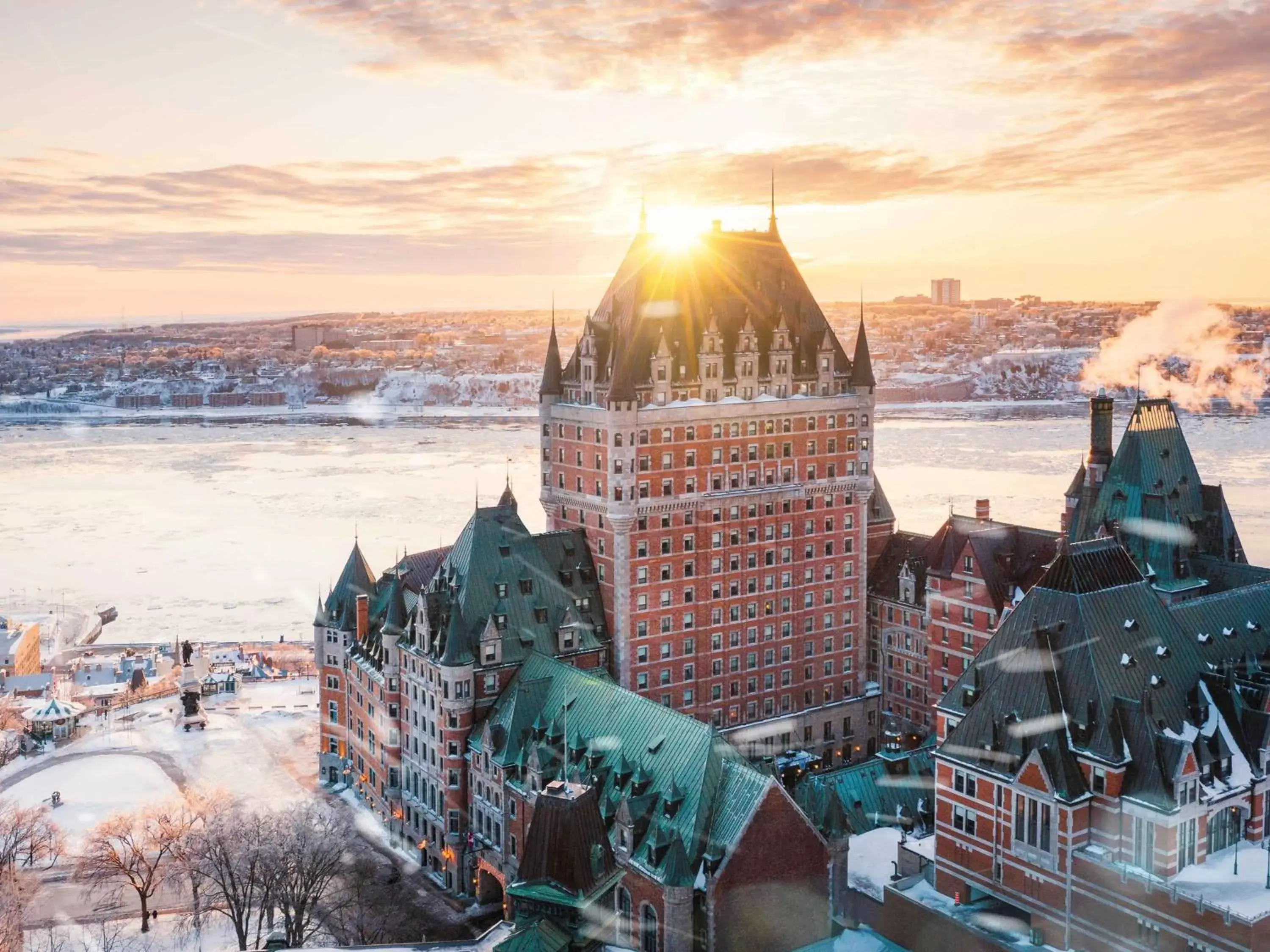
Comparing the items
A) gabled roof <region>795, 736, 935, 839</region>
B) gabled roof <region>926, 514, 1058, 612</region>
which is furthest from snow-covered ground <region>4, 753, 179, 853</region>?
gabled roof <region>926, 514, 1058, 612</region>

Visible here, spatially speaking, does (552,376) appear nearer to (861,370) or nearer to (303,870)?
(861,370)

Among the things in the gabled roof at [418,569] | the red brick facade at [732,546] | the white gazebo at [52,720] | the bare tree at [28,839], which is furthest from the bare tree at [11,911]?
the red brick facade at [732,546]

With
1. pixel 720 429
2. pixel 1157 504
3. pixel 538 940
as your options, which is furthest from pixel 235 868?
pixel 1157 504

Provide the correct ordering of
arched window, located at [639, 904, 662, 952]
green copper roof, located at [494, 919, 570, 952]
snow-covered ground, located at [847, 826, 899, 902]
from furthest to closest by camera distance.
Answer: snow-covered ground, located at [847, 826, 899, 902] → arched window, located at [639, 904, 662, 952] → green copper roof, located at [494, 919, 570, 952]

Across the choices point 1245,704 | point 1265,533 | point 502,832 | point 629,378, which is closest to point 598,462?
point 629,378

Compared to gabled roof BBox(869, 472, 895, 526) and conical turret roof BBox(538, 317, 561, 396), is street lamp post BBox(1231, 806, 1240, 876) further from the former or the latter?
conical turret roof BBox(538, 317, 561, 396)

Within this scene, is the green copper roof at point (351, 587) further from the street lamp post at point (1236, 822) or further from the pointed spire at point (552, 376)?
the street lamp post at point (1236, 822)
